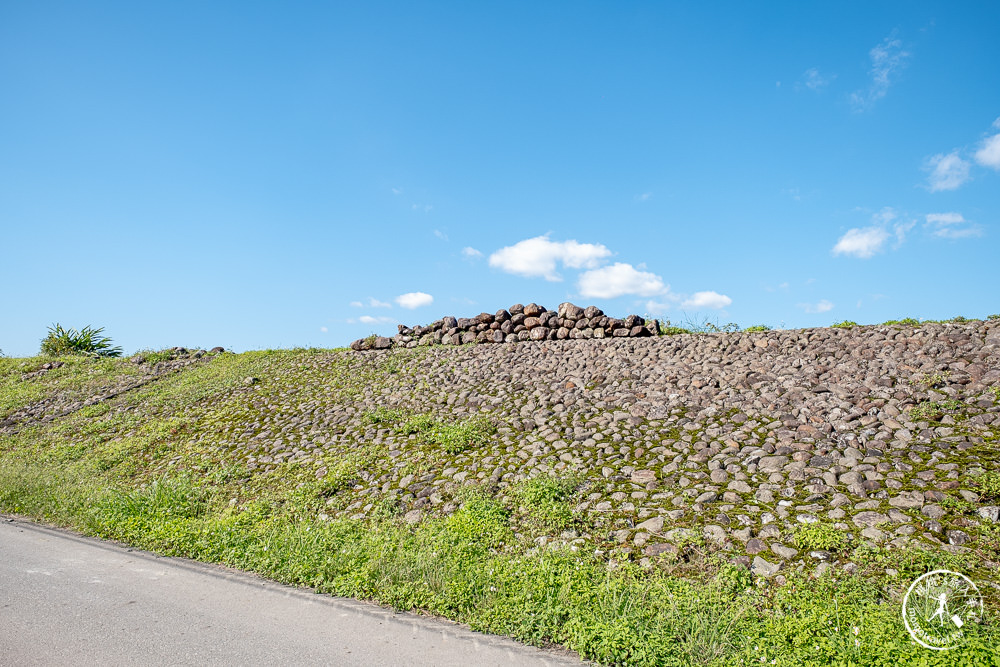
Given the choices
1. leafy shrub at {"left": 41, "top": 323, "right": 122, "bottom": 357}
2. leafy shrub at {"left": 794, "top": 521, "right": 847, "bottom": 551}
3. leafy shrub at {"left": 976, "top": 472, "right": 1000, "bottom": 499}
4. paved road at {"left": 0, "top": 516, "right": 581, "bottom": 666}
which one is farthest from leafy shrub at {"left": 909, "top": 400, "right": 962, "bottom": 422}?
leafy shrub at {"left": 41, "top": 323, "right": 122, "bottom": 357}

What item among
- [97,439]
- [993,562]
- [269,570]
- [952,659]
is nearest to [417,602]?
[269,570]

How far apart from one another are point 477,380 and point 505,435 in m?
3.27

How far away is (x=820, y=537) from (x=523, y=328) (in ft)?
36.5

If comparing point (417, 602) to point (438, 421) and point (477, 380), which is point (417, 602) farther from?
point (477, 380)

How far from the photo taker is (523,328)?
16.4 metres

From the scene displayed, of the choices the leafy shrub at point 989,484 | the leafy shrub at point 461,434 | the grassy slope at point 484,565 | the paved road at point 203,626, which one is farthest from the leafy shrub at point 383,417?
the leafy shrub at point 989,484

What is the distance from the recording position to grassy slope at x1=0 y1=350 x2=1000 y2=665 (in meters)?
4.60

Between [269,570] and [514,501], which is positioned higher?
→ [514,501]

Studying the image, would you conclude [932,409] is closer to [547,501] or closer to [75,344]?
[547,501]

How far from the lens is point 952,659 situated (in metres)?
4.17

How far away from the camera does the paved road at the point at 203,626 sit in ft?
15.3

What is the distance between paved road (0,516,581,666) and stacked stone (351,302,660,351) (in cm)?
1050

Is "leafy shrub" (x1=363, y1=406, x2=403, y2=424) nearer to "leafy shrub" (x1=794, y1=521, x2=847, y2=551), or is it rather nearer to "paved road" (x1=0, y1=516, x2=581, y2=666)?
"paved road" (x1=0, y1=516, x2=581, y2=666)

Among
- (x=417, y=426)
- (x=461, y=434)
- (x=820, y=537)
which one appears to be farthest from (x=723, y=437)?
(x=417, y=426)
